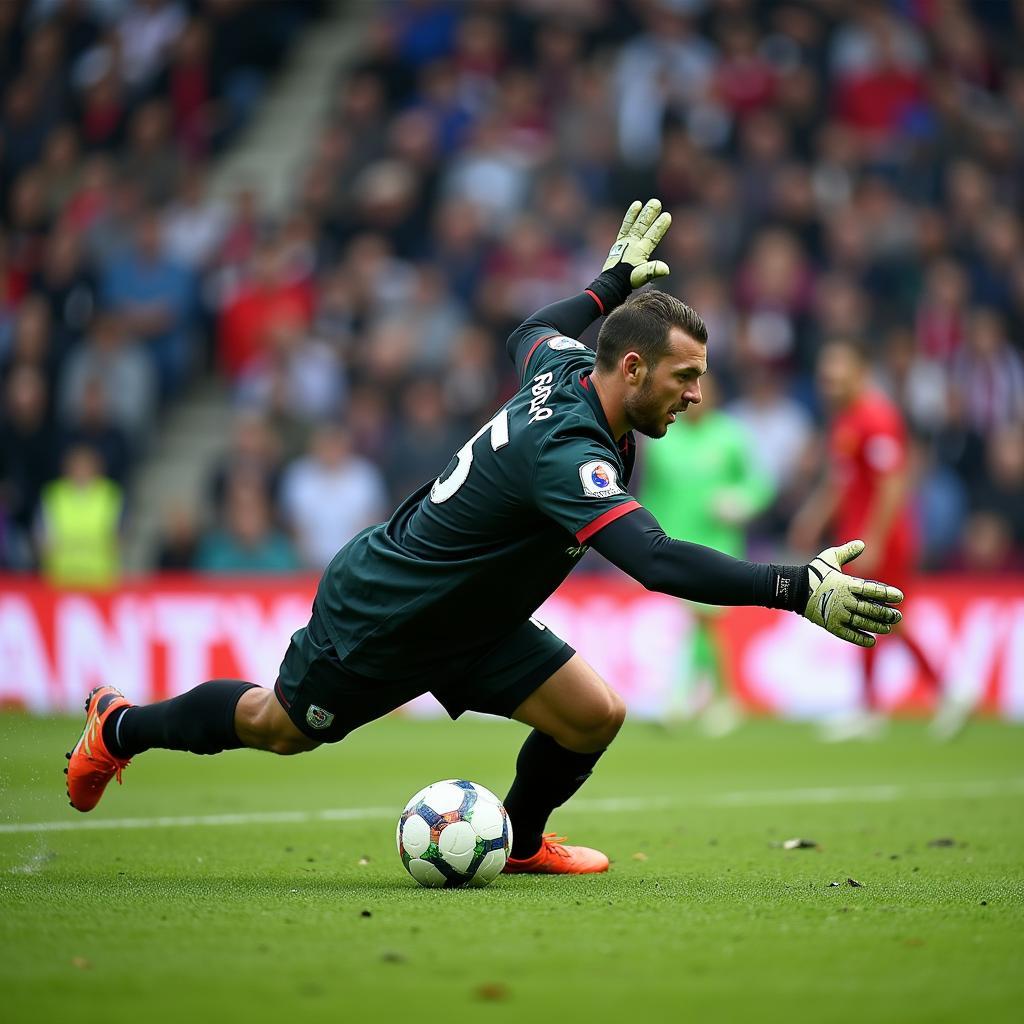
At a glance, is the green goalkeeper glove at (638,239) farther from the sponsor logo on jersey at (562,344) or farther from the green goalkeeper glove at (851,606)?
the green goalkeeper glove at (851,606)

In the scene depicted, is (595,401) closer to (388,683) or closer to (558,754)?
(388,683)

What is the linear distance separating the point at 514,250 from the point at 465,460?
10914mm

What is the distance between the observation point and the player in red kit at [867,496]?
11148 mm

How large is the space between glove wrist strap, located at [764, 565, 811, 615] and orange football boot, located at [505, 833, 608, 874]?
61.4 inches

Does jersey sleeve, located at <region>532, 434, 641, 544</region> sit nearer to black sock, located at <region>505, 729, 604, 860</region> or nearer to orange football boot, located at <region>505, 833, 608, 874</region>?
black sock, located at <region>505, 729, 604, 860</region>

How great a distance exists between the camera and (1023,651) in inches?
509

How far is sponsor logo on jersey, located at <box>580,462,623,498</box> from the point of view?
4766 mm

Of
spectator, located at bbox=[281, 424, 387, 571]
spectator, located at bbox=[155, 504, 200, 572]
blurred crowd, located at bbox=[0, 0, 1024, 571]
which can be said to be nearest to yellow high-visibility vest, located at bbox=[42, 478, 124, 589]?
spectator, located at bbox=[155, 504, 200, 572]

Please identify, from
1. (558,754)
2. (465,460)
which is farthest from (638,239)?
(558,754)

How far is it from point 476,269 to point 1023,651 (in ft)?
21.3

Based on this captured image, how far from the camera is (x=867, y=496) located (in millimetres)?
11508

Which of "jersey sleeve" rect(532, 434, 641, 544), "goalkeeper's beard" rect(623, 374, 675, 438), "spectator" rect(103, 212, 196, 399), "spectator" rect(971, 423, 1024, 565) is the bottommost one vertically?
"jersey sleeve" rect(532, 434, 641, 544)

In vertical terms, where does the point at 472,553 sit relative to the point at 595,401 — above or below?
below

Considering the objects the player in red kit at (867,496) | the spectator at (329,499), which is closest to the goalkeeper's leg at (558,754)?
the player in red kit at (867,496)
